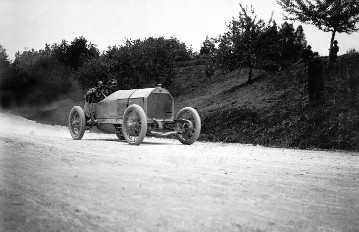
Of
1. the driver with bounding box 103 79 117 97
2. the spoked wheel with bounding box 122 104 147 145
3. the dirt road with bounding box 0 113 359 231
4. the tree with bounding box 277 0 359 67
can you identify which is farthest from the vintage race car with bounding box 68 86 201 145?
the tree with bounding box 277 0 359 67

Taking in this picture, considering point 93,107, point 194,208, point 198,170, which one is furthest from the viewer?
point 93,107

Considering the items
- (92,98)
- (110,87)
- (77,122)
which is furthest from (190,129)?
(77,122)

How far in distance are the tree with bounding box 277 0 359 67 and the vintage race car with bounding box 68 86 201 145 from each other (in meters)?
10.5

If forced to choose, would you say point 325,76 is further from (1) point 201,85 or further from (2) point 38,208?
(2) point 38,208

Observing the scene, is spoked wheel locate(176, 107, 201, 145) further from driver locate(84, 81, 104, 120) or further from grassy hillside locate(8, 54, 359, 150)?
driver locate(84, 81, 104, 120)

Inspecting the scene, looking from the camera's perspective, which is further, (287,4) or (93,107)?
(287,4)

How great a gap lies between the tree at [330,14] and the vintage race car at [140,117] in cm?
1051

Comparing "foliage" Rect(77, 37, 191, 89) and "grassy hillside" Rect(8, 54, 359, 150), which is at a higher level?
"foliage" Rect(77, 37, 191, 89)

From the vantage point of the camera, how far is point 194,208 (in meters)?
3.24

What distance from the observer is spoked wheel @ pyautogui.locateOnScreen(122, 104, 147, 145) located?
9.84 m

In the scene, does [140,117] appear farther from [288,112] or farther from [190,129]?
[288,112]

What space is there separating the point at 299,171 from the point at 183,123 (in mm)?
5643

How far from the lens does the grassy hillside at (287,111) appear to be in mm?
11750

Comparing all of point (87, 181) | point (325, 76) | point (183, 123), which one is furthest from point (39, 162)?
point (325, 76)
